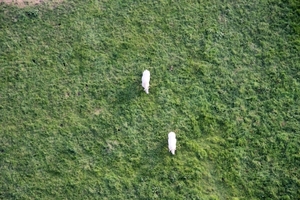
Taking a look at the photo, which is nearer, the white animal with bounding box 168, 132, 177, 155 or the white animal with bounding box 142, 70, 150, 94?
the white animal with bounding box 168, 132, 177, 155

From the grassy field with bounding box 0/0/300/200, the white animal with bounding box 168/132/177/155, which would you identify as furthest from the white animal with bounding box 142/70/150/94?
the white animal with bounding box 168/132/177/155

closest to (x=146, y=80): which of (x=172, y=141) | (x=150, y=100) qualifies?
(x=150, y=100)

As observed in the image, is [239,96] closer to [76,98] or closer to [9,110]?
[76,98]

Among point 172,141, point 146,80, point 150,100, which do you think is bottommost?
point 172,141

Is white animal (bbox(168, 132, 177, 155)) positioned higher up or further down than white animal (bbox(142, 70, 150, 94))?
further down

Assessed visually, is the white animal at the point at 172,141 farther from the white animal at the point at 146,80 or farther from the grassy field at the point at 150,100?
the white animal at the point at 146,80

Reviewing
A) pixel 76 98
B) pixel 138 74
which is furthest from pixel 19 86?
pixel 138 74

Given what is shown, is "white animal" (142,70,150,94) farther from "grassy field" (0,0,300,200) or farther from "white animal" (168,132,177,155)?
"white animal" (168,132,177,155)

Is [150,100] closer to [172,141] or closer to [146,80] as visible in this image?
[146,80]
